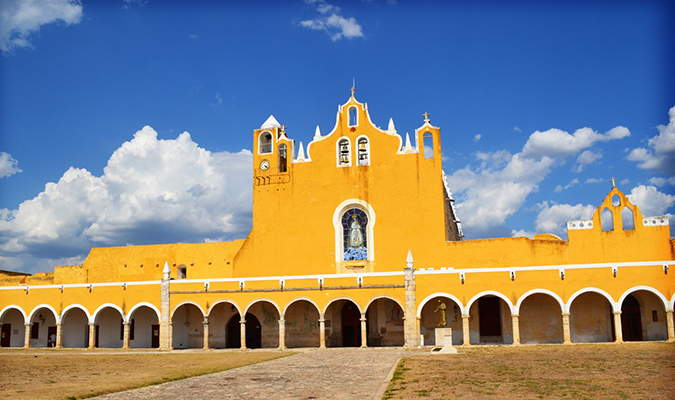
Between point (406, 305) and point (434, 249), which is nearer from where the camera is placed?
point (406, 305)

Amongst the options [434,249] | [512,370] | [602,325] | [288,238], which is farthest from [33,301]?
[602,325]

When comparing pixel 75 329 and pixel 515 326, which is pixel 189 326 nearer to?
pixel 75 329

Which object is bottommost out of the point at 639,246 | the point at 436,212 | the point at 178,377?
the point at 178,377

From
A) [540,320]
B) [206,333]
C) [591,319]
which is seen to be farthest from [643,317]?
[206,333]

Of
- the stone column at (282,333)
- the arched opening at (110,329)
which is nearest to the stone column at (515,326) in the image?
the stone column at (282,333)

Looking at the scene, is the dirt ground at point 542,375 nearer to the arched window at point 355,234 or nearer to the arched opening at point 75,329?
the arched window at point 355,234

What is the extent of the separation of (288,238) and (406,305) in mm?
7351

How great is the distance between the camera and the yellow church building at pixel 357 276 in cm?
2545

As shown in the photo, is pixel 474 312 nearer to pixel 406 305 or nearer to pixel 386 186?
pixel 406 305

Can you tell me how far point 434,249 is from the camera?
27.9 metres

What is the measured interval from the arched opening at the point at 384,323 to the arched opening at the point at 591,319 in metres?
7.72

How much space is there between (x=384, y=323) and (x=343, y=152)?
8.94m

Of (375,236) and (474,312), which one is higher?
(375,236)

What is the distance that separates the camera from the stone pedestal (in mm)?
21578
